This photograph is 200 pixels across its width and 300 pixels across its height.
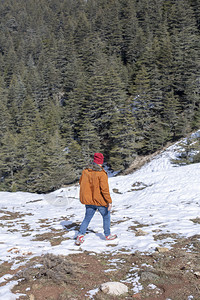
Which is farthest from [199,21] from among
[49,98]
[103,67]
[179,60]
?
[49,98]

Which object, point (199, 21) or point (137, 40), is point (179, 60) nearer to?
point (137, 40)

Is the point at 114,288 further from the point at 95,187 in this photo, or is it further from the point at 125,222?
the point at 125,222

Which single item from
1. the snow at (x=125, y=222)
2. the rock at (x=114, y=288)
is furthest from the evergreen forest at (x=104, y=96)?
the rock at (x=114, y=288)

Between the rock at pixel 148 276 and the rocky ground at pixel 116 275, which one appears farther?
the rock at pixel 148 276

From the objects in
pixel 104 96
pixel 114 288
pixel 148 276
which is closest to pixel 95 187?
pixel 148 276

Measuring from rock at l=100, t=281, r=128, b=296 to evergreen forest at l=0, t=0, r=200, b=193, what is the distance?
25697 millimetres

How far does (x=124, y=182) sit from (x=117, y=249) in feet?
39.4

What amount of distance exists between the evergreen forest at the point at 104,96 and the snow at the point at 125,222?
1496 centimetres

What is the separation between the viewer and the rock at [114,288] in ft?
9.99

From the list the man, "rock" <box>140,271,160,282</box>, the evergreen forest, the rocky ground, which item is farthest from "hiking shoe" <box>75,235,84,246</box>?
the evergreen forest

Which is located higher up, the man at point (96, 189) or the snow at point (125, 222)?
the man at point (96, 189)

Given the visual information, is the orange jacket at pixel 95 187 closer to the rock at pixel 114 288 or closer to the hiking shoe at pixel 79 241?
the hiking shoe at pixel 79 241

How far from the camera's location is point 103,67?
1658 inches

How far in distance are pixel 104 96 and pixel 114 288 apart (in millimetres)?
33775
